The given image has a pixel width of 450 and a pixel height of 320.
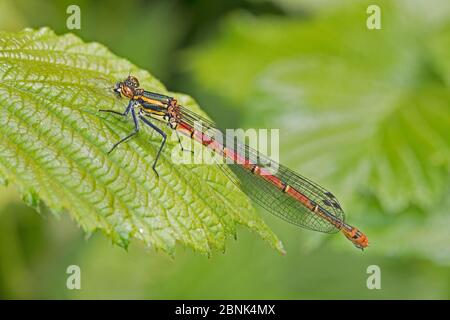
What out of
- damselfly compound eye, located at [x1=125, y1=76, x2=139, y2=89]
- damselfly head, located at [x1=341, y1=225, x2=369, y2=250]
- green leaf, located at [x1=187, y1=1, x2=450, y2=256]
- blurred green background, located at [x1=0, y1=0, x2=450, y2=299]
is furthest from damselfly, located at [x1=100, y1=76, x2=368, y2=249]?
green leaf, located at [x1=187, y1=1, x2=450, y2=256]

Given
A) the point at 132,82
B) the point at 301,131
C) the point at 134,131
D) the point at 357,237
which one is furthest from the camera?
the point at 301,131

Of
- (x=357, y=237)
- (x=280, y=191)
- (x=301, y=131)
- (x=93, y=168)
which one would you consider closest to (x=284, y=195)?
(x=280, y=191)

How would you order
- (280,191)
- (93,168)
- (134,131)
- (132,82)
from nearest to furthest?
(93,168) < (134,131) < (132,82) < (280,191)

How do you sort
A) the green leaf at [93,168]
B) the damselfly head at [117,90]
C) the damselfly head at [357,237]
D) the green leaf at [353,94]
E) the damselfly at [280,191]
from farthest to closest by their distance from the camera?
the green leaf at [353,94], the damselfly head at [357,237], the damselfly at [280,191], the damselfly head at [117,90], the green leaf at [93,168]

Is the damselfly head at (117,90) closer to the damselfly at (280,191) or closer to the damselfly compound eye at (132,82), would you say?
the damselfly compound eye at (132,82)

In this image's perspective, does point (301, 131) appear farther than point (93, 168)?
Yes

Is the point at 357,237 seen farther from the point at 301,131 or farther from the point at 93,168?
the point at 93,168

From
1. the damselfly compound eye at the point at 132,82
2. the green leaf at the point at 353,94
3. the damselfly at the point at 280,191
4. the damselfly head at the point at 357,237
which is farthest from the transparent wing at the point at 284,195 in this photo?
the damselfly compound eye at the point at 132,82
